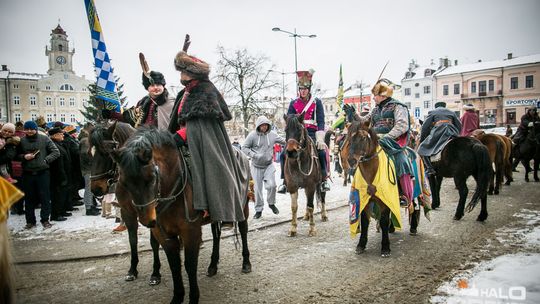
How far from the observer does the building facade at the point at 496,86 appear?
45.0 meters

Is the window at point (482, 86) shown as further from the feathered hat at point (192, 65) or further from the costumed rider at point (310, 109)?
the feathered hat at point (192, 65)

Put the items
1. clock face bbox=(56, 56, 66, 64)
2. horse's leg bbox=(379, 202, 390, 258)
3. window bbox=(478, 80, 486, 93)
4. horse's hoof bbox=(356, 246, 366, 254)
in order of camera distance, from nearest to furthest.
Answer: horse's leg bbox=(379, 202, 390, 258) < horse's hoof bbox=(356, 246, 366, 254) < window bbox=(478, 80, 486, 93) < clock face bbox=(56, 56, 66, 64)

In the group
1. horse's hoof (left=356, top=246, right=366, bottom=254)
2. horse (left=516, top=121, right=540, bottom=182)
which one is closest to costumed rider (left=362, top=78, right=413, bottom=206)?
horse's hoof (left=356, top=246, right=366, bottom=254)

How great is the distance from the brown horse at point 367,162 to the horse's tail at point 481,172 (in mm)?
2684

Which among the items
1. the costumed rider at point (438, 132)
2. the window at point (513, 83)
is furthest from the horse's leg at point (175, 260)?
the window at point (513, 83)

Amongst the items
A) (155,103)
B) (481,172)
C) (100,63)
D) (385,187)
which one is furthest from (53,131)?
(481,172)

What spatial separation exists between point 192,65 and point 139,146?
122cm

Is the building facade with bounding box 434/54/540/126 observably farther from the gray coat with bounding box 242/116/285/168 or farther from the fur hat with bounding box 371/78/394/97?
the fur hat with bounding box 371/78/394/97

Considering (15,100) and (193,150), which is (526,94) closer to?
(193,150)

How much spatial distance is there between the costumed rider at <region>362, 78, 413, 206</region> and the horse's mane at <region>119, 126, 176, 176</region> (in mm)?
3307

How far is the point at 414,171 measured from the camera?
5.59 metres

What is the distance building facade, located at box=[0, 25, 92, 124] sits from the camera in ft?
212

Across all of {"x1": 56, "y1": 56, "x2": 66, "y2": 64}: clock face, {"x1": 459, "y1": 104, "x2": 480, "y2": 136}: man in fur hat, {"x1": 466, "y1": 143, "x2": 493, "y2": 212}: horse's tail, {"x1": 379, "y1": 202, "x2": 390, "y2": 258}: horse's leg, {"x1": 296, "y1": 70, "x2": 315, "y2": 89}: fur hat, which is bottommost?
{"x1": 379, "y1": 202, "x2": 390, "y2": 258}: horse's leg

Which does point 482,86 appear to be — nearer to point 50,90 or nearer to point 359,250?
point 359,250
